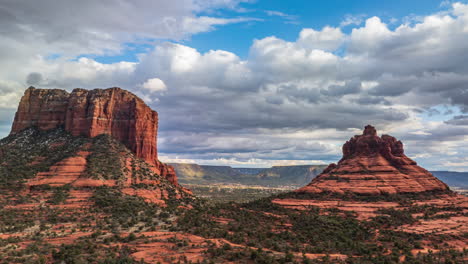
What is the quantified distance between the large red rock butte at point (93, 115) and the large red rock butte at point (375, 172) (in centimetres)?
5748

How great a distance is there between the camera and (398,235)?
211 feet

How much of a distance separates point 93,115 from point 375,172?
93631 millimetres

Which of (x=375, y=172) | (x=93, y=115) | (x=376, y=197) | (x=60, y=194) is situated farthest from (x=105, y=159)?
(x=375, y=172)

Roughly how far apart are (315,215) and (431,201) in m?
40.9

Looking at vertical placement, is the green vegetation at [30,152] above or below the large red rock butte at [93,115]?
below

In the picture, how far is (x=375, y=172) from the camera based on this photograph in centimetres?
10375

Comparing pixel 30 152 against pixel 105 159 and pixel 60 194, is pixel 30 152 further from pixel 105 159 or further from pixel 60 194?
pixel 60 194

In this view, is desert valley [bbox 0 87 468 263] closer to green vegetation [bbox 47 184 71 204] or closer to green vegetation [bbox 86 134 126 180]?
green vegetation [bbox 47 184 71 204]

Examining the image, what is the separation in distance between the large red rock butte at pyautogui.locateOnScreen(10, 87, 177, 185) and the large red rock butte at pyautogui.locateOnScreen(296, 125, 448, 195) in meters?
57.5

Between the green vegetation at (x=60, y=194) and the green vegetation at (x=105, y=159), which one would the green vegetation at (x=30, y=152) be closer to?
the green vegetation at (x=105, y=159)

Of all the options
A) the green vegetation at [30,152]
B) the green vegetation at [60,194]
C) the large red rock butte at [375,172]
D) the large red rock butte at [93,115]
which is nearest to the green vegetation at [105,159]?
the large red rock butte at [93,115]

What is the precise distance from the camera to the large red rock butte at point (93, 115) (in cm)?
9831

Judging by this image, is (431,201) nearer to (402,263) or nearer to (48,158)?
(402,263)

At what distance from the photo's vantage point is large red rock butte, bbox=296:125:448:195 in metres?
97.7
